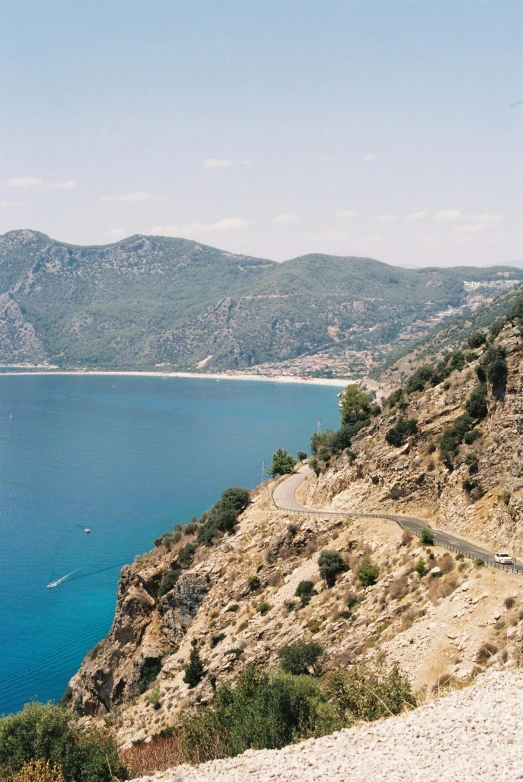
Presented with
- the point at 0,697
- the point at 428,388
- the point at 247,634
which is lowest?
the point at 0,697

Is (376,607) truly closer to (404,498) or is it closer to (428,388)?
(404,498)

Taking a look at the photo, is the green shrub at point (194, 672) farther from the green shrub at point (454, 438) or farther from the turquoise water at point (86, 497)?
the turquoise water at point (86, 497)

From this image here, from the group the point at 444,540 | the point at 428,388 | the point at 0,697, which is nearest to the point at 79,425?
the point at 0,697

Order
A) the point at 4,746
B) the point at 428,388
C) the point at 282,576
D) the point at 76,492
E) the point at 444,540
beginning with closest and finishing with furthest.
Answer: the point at 4,746 → the point at 444,540 → the point at 282,576 → the point at 428,388 → the point at 76,492

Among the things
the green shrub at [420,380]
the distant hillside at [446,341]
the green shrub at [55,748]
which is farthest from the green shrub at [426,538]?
the distant hillside at [446,341]

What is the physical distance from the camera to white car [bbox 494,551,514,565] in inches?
1147

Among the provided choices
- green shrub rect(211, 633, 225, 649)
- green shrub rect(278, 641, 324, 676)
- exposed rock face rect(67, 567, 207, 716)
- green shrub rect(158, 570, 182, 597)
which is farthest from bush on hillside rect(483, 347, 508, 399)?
green shrub rect(158, 570, 182, 597)

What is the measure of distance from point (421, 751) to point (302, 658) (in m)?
15.5

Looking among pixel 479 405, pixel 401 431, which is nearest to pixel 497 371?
pixel 479 405

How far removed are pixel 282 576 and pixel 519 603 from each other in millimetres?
17880

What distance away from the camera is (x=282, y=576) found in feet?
134

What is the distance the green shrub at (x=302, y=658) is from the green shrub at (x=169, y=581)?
17389 mm

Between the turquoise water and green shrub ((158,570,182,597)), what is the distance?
16338mm

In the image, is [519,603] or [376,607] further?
[376,607]
